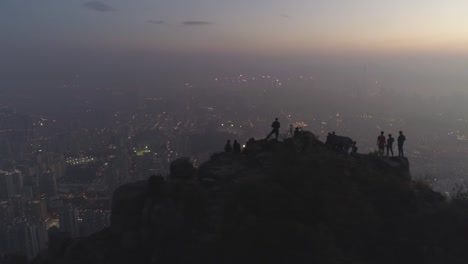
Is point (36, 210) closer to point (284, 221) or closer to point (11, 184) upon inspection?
point (11, 184)

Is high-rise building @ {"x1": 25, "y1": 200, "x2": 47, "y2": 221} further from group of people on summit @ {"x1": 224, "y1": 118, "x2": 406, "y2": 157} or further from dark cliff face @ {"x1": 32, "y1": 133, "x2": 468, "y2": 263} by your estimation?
group of people on summit @ {"x1": 224, "y1": 118, "x2": 406, "y2": 157}

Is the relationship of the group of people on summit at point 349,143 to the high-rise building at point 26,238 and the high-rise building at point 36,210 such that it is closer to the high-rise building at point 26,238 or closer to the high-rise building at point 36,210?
the high-rise building at point 26,238

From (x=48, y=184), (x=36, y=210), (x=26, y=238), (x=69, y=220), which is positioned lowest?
(x=26, y=238)

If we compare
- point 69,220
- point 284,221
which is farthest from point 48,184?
point 284,221

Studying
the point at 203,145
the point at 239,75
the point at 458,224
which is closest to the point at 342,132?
the point at 203,145

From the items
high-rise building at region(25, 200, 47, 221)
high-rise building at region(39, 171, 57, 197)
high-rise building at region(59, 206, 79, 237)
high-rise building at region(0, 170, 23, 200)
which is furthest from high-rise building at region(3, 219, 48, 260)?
high-rise building at region(0, 170, 23, 200)

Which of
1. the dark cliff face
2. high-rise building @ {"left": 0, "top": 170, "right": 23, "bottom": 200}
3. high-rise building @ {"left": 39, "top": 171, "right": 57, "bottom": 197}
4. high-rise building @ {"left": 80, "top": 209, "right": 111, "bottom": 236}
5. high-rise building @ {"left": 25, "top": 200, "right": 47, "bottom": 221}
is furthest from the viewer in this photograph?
high-rise building @ {"left": 39, "top": 171, "right": 57, "bottom": 197}

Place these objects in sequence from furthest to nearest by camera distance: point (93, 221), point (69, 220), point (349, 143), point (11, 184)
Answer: point (11, 184)
point (69, 220)
point (93, 221)
point (349, 143)

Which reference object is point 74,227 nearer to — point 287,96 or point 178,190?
point 178,190
